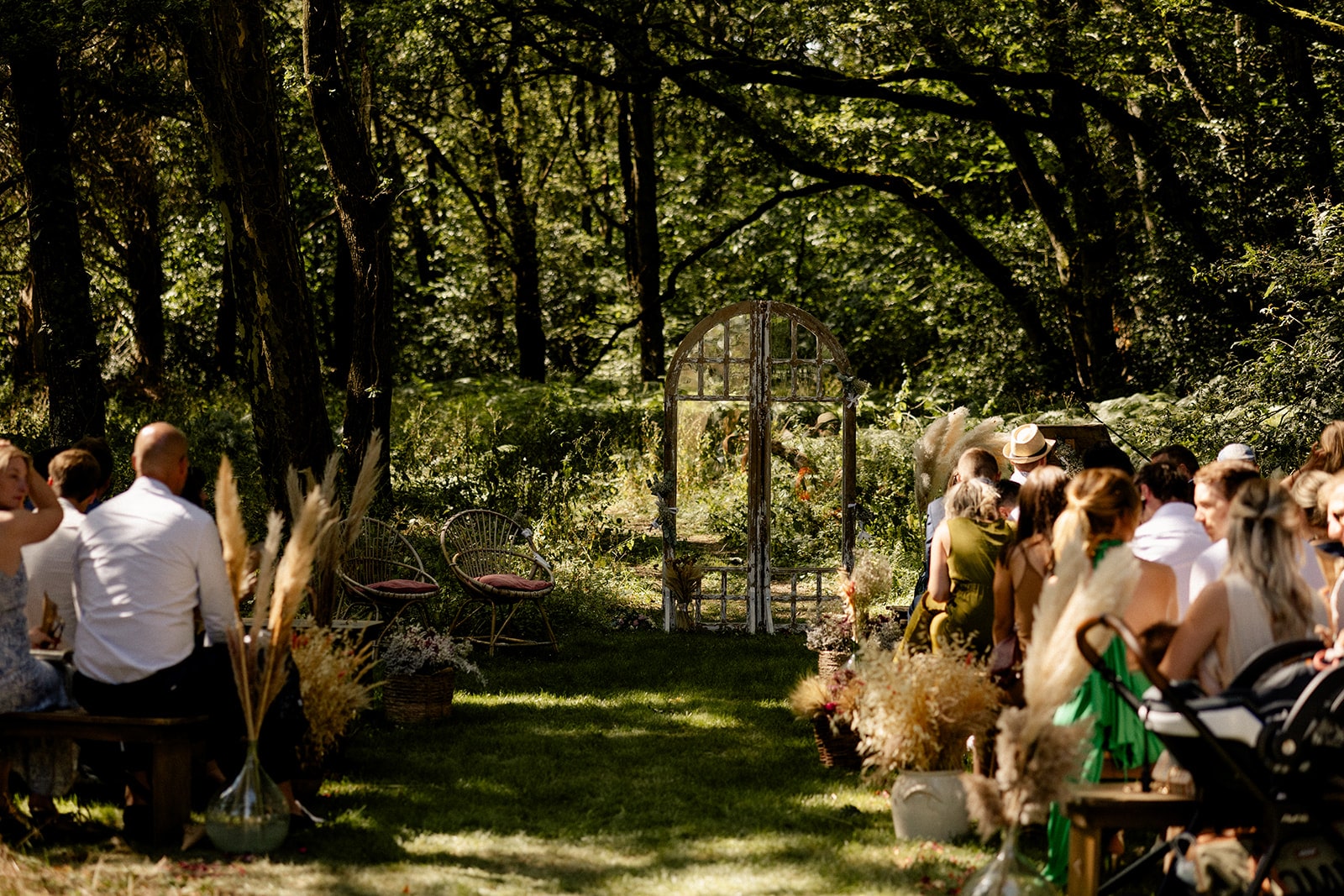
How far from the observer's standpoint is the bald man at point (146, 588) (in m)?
4.80

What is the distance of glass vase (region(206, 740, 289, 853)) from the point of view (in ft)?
15.6

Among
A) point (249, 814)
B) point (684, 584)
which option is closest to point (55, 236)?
point (684, 584)

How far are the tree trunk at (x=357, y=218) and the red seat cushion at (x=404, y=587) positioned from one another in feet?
8.06

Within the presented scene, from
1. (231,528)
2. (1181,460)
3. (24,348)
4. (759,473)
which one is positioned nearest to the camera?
(231,528)

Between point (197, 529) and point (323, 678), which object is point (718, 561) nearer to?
point (323, 678)

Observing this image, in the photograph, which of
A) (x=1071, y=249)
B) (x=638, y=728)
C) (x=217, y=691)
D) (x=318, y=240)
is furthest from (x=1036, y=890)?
(x=318, y=240)

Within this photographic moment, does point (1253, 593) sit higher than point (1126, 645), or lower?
higher

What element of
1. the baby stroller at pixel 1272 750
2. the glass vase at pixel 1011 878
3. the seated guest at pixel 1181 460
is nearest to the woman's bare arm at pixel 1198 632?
the baby stroller at pixel 1272 750

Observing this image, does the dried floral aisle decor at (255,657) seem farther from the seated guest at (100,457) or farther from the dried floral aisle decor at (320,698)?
the seated guest at (100,457)

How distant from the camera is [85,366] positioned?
37.4ft

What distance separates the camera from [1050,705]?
352 centimetres

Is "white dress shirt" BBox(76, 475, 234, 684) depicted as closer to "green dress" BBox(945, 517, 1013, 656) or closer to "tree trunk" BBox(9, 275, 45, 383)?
"green dress" BBox(945, 517, 1013, 656)

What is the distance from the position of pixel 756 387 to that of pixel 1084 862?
254 inches

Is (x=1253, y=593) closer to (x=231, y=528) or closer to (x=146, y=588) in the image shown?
(x=231, y=528)
